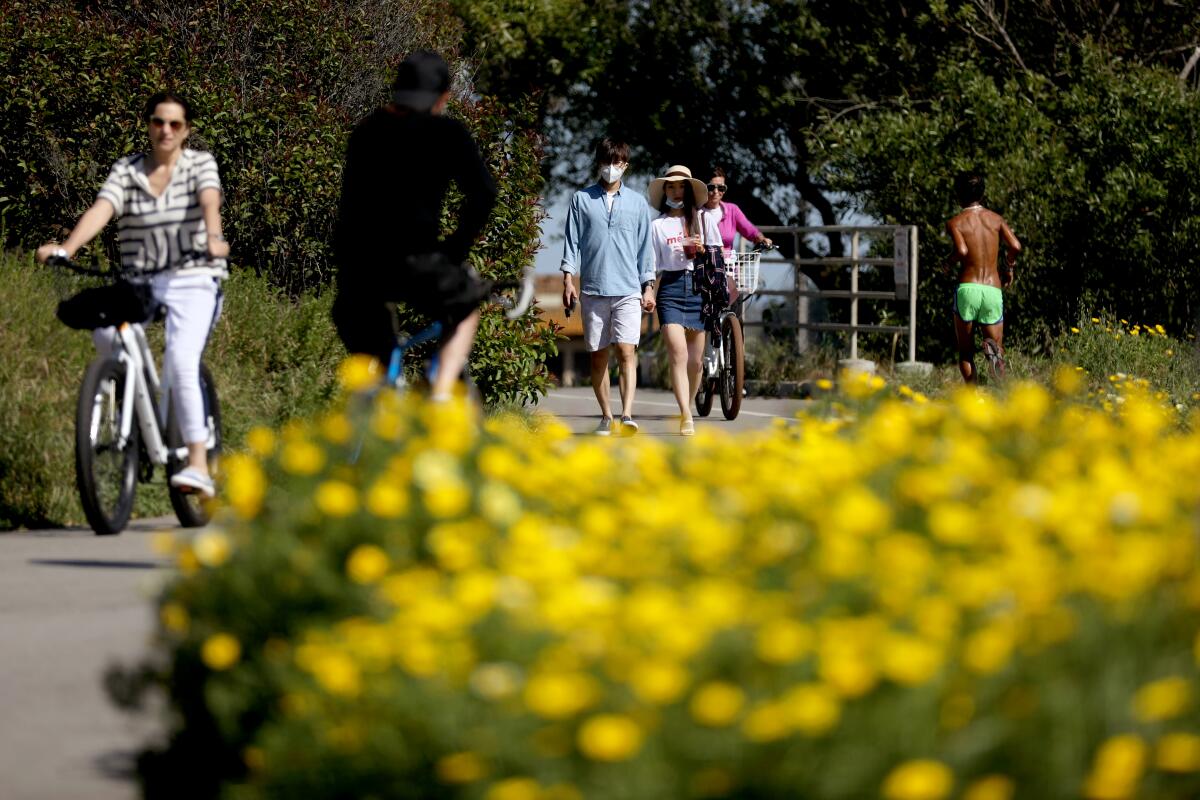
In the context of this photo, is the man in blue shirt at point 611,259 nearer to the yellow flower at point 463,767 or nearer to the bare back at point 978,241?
the bare back at point 978,241

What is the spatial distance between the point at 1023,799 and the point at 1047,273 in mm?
17034

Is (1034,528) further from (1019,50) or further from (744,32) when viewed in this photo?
(744,32)

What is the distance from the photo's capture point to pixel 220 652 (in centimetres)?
352

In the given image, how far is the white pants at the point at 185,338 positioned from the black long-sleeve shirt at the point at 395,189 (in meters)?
1.08

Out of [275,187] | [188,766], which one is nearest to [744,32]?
[275,187]

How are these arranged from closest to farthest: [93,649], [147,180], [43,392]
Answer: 1. [93,649]
2. [147,180]
3. [43,392]

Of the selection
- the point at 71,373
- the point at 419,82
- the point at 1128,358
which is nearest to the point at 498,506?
the point at 419,82

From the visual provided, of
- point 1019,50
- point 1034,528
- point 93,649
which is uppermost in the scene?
point 1019,50

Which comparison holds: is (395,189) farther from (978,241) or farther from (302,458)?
(978,241)

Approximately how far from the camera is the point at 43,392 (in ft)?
29.8

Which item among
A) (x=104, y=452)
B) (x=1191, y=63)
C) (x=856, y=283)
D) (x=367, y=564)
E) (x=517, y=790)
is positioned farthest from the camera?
(x=1191, y=63)

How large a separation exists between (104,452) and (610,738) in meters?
5.48

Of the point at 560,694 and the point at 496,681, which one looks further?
the point at 496,681

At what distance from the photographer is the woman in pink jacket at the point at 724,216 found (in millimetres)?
15531
